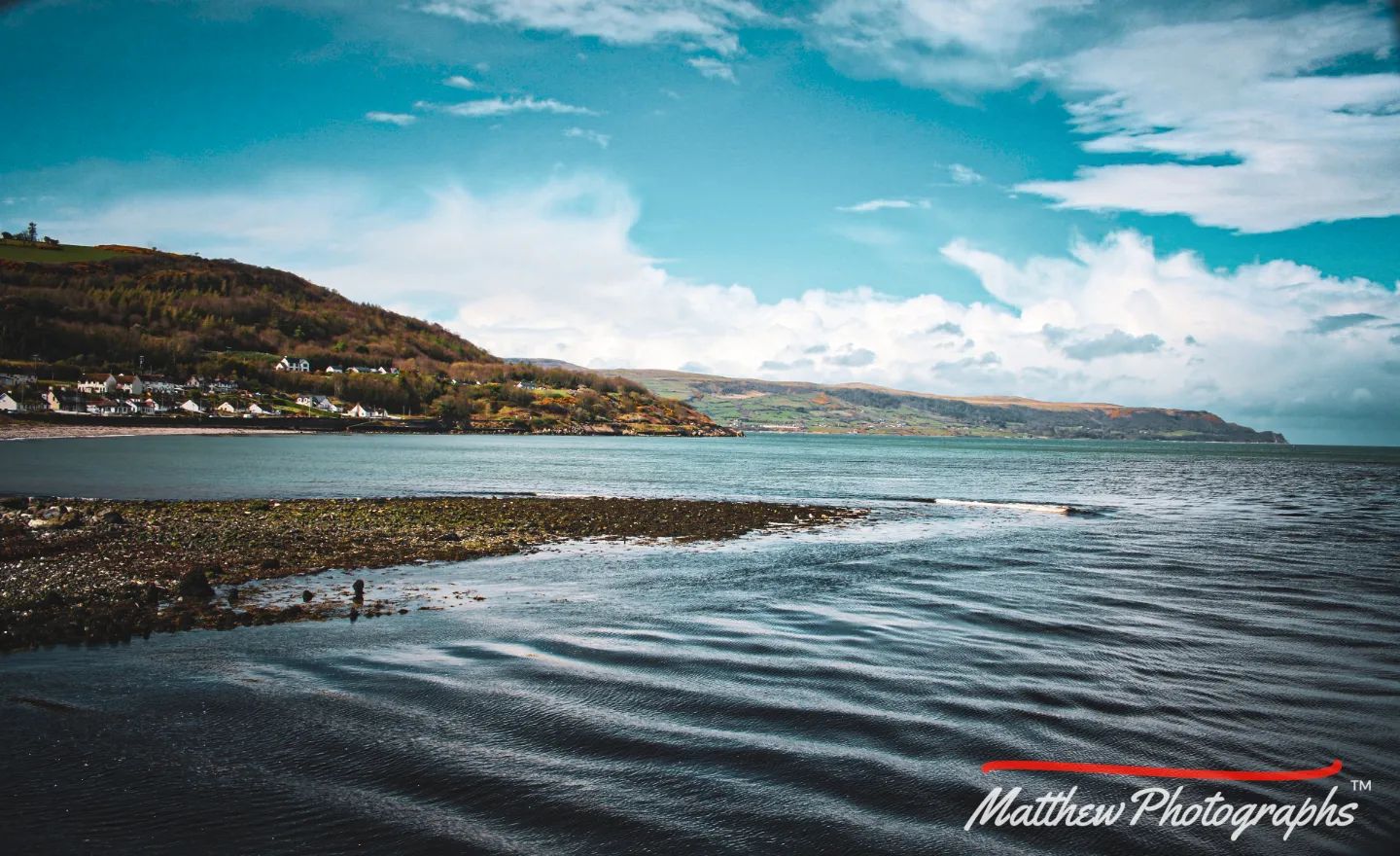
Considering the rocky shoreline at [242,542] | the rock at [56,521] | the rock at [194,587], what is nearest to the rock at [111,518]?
the rocky shoreline at [242,542]

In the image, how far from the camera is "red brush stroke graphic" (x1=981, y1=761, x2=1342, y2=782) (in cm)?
1005

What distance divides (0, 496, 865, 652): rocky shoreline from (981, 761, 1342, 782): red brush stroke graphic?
14.1 metres

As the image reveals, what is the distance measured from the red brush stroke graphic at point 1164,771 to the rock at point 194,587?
17991 mm

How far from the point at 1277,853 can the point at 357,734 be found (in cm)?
1142

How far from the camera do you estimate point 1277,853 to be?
8.16m

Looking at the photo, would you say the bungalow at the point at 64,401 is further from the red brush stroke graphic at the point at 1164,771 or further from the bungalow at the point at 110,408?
the red brush stroke graphic at the point at 1164,771

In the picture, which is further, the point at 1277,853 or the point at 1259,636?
the point at 1259,636

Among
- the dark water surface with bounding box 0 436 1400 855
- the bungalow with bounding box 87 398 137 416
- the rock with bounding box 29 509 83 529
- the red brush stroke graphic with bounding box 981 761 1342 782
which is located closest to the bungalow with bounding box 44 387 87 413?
the bungalow with bounding box 87 398 137 416

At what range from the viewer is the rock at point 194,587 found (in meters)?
18.5

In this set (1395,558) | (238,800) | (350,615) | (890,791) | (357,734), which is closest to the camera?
(238,800)

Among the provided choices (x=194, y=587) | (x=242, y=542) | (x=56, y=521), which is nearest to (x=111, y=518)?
(x=56, y=521)

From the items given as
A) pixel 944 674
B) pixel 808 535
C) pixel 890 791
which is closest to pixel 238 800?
pixel 890 791

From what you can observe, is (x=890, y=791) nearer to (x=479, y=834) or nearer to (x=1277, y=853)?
(x=1277, y=853)

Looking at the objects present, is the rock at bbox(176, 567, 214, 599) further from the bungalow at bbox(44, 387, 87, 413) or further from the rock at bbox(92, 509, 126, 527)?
the bungalow at bbox(44, 387, 87, 413)
